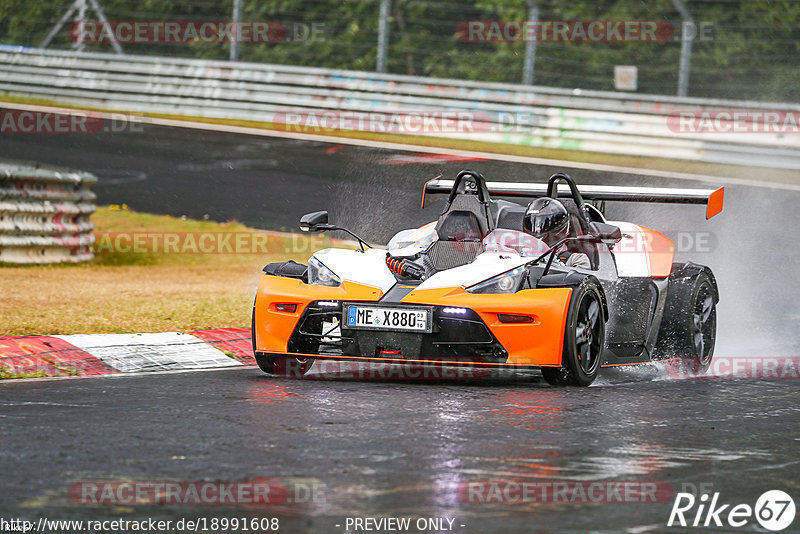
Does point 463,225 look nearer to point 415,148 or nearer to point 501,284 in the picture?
point 501,284

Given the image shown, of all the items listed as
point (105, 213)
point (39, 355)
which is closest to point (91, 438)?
point (39, 355)

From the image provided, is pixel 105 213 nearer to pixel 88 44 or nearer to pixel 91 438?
pixel 88 44

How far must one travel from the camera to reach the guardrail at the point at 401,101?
23.5 m

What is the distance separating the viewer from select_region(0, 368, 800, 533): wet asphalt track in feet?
17.7

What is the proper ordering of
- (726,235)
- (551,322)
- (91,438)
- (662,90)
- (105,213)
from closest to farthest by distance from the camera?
(91,438) → (551,322) → (726,235) → (105,213) → (662,90)

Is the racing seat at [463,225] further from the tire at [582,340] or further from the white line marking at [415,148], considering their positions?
the white line marking at [415,148]

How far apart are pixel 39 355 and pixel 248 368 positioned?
1.50 meters

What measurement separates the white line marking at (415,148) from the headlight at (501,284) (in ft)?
Answer: 46.2

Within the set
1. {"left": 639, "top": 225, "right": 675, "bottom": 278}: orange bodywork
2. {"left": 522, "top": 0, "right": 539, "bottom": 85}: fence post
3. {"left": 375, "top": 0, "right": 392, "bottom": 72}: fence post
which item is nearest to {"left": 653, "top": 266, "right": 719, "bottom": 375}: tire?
{"left": 639, "top": 225, "right": 675, "bottom": 278}: orange bodywork

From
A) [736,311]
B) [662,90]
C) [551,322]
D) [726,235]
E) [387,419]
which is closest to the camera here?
[387,419]

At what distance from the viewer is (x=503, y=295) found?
879 cm

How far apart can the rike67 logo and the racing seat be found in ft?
13.5

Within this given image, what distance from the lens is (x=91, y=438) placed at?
6.76 m

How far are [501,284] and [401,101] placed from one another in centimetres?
1725
